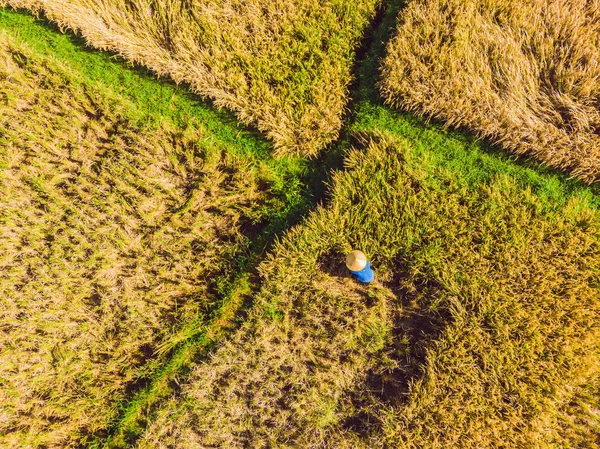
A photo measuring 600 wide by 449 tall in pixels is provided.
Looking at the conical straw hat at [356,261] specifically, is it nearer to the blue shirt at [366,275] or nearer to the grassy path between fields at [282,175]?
the blue shirt at [366,275]

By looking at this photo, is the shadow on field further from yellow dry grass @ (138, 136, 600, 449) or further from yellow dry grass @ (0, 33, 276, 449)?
yellow dry grass @ (0, 33, 276, 449)

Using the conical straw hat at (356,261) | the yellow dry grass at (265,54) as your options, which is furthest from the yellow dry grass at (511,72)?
the conical straw hat at (356,261)

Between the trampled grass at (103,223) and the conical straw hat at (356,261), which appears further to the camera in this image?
the trampled grass at (103,223)

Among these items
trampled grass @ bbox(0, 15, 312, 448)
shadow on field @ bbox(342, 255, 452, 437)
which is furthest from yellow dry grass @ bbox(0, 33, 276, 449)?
shadow on field @ bbox(342, 255, 452, 437)

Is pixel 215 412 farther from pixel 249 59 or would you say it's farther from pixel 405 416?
pixel 249 59

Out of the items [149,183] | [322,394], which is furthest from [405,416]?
[149,183]

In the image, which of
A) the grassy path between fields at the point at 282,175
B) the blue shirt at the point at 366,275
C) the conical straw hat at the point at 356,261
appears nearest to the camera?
the conical straw hat at the point at 356,261

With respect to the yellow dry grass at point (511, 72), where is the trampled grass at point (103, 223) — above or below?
below
